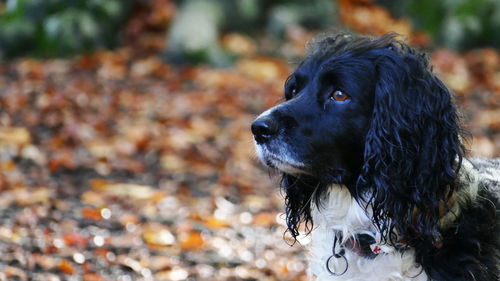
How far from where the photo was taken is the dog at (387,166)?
3.46 m

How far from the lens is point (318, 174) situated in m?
3.70

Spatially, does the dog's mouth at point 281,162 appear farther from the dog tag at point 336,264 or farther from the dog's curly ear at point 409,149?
the dog tag at point 336,264

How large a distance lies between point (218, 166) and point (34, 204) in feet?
7.81

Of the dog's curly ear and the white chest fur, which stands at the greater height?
the dog's curly ear

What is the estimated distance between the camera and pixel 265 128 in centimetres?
362

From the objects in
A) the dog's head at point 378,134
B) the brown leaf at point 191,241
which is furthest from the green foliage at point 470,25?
the dog's head at point 378,134

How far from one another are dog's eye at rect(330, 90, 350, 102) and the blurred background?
74 cm

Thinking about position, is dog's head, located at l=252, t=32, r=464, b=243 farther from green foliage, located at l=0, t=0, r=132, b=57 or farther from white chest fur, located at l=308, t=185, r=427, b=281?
green foliage, located at l=0, t=0, r=132, b=57

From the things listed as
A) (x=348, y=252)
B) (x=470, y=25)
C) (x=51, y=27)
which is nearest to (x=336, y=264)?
(x=348, y=252)

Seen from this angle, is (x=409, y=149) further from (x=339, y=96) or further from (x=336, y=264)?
(x=336, y=264)

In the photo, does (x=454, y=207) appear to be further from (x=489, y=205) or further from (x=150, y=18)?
(x=150, y=18)

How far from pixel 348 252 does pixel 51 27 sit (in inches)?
364

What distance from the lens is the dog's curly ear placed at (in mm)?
3477

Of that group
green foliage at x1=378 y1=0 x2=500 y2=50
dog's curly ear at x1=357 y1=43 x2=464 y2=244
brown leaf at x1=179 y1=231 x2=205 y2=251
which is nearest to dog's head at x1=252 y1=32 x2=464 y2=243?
dog's curly ear at x1=357 y1=43 x2=464 y2=244
